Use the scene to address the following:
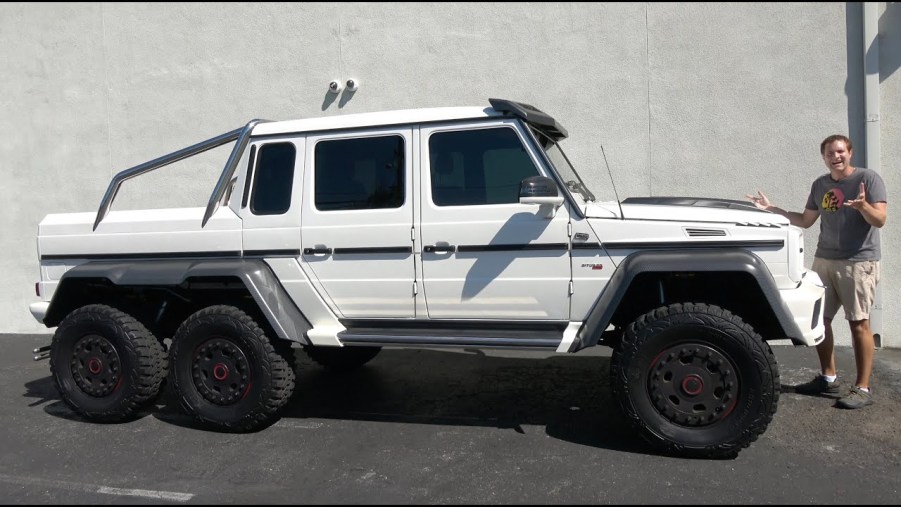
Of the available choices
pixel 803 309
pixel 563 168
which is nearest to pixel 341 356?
pixel 563 168

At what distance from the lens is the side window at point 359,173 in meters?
4.41

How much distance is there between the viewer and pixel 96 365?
15.9ft

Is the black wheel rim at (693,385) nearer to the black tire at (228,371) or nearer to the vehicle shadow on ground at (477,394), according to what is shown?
the vehicle shadow on ground at (477,394)

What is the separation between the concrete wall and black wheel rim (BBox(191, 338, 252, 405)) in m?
3.96

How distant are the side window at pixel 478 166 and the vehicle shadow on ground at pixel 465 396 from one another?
163 centimetres

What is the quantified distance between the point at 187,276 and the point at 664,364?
3.18 metres

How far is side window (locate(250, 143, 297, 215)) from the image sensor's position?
15.1 ft

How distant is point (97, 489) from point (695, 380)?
11.5ft

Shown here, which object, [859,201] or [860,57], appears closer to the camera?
[859,201]

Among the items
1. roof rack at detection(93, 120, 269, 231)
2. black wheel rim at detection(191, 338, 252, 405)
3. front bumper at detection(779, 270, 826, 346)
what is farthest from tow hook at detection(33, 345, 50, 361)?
front bumper at detection(779, 270, 826, 346)

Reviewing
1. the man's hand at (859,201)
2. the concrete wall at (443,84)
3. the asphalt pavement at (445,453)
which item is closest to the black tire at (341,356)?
the asphalt pavement at (445,453)

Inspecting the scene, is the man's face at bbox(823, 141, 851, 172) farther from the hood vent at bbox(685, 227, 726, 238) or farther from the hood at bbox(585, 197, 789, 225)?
the hood vent at bbox(685, 227, 726, 238)

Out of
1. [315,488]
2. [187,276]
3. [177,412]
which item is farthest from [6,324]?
[315,488]

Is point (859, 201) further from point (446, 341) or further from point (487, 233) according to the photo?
point (446, 341)
